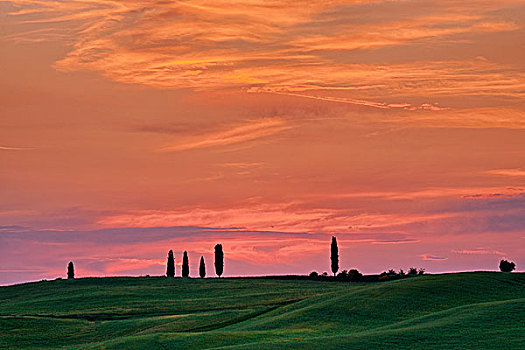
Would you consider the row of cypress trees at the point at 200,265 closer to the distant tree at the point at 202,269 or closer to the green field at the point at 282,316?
the distant tree at the point at 202,269

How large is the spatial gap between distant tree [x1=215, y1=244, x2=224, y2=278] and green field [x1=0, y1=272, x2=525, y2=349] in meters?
15.4

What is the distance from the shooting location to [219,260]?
4323 inches

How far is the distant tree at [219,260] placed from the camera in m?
109

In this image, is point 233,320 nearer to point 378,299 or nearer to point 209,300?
point 378,299

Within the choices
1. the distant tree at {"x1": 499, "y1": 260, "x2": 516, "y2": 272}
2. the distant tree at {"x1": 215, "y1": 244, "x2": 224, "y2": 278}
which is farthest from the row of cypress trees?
the distant tree at {"x1": 499, "y1": 260, "x2": 516, "y2": 272}

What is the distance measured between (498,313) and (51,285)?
2893 inches

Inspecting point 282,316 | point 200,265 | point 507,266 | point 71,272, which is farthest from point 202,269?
point 282,316

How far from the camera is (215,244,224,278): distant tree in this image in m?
109

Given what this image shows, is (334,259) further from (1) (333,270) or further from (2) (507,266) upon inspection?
(2) (507,266)

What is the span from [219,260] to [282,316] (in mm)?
61853

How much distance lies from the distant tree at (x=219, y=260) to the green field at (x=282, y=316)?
15.4 meters

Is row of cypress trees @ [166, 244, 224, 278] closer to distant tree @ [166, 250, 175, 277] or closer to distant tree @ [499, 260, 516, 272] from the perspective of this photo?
distant tree @ [166, 250, 175, 277]

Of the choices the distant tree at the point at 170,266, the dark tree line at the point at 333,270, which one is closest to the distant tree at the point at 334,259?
the dark tree line at the point at 333,270

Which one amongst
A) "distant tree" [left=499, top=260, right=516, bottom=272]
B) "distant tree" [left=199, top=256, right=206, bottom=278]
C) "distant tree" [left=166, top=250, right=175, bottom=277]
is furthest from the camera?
"distant tree" [left=166, top=250, right=175, bottom=277]
